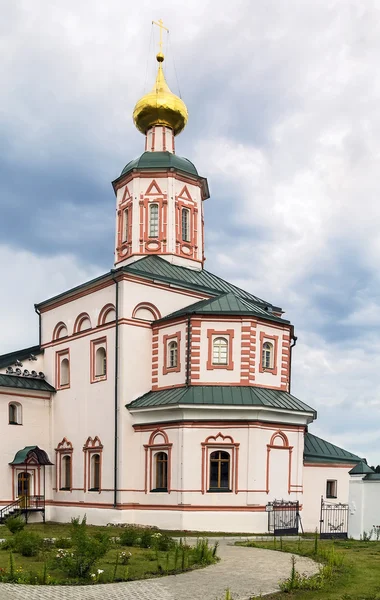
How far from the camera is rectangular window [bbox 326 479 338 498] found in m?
27.6

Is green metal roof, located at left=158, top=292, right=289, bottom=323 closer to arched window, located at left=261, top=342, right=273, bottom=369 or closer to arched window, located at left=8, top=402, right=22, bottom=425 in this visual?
arched window, located at left=261, top=342, right=273, bottom=369

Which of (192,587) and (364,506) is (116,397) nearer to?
(364,506)

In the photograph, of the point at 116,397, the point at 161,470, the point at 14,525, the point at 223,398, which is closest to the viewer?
the point at 14,525

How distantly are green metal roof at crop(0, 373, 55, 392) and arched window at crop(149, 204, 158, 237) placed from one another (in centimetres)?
830

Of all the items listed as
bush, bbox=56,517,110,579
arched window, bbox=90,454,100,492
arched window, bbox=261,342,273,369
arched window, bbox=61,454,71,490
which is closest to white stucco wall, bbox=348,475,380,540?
arched window, bbox=261,342,273,369

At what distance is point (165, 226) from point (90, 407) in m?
9.11

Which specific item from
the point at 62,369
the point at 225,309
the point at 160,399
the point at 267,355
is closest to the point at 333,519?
the point at 267,355

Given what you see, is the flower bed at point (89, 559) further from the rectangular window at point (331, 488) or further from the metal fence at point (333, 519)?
the rectangular window at point (331, 488)

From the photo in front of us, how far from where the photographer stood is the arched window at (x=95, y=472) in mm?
27500

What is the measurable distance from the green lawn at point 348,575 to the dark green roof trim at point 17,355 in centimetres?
1518

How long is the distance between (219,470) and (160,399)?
334 centimetres

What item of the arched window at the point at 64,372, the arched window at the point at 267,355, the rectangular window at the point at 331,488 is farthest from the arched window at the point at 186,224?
the rectangular window at the point at 331,488

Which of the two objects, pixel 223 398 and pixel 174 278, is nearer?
pixel 223 398

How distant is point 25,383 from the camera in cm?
3023
